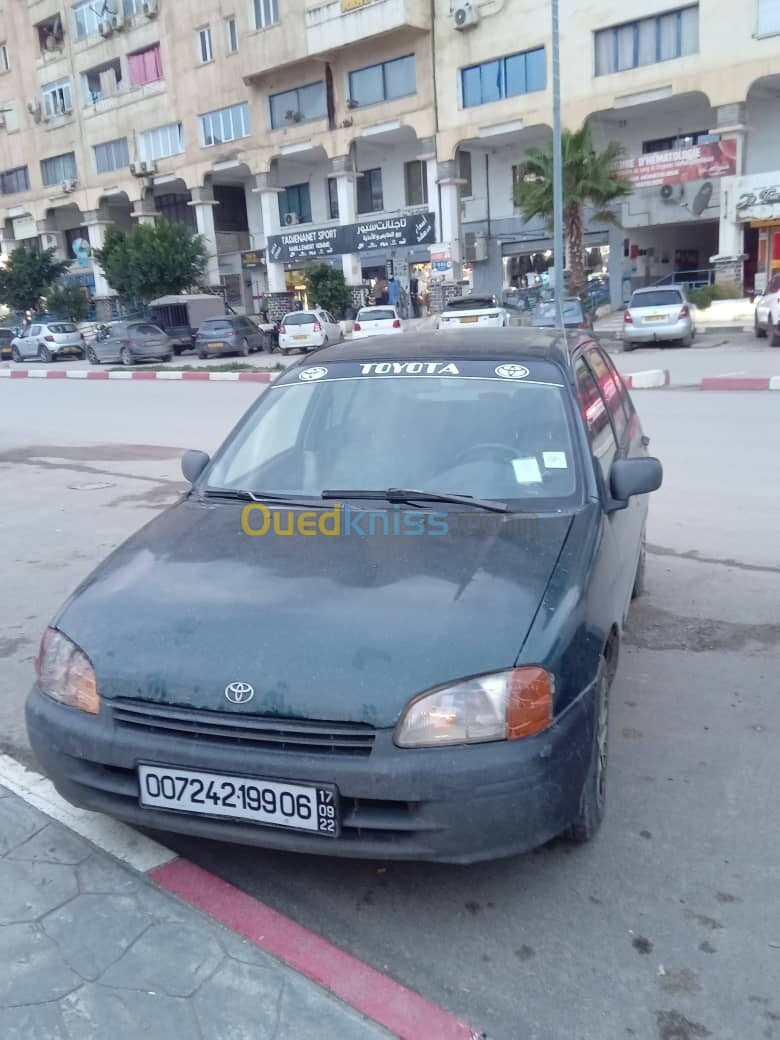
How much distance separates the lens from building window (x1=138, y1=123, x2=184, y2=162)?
43688mm

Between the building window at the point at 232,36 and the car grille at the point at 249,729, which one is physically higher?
the building window at the point at 232,36

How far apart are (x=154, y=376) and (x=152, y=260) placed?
57.6 ft

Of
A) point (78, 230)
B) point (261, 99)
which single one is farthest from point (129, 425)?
point (78, 230)

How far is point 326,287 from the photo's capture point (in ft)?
121

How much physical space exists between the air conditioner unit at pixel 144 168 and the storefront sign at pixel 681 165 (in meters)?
25.0

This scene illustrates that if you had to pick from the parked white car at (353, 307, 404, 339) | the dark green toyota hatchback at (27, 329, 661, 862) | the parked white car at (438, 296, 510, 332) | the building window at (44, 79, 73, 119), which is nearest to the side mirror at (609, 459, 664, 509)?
the dark green toyota hatchback at (27, 329, 661, 862)

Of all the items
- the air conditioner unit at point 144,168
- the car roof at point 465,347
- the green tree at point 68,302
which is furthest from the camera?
the green tree at point 68,302

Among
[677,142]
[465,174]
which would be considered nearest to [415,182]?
[465,174]

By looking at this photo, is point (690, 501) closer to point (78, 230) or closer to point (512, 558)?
point (512, 558)

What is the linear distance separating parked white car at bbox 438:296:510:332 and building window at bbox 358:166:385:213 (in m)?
15.6

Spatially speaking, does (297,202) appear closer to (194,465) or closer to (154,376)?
(154,376)

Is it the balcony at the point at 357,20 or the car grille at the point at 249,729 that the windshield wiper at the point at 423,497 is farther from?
the balcony at the point at 357,20

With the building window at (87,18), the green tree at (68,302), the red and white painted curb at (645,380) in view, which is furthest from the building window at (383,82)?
the red and white painted curb at (645,380)

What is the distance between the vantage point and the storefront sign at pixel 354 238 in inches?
1430
